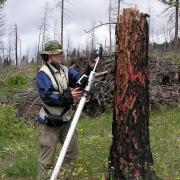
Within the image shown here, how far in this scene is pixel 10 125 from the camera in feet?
38.9

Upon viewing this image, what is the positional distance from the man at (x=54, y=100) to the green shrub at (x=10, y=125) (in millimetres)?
4942

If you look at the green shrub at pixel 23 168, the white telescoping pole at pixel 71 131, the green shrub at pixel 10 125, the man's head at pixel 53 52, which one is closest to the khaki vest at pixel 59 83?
the man's head at pixel 53 52

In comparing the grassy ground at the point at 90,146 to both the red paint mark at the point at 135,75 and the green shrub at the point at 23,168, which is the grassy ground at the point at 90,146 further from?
the red paint mark at the point at 135,75

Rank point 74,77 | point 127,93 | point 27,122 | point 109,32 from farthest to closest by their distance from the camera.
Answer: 1. point 109,32
2. point 27,122
3. point 74,77
4. point 127,93

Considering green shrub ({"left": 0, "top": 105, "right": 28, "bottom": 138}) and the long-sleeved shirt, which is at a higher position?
the long-sleeved shirt

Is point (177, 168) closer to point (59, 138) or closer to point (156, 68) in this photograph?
point (59, 138)

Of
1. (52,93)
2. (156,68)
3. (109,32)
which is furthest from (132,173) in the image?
(109,32)

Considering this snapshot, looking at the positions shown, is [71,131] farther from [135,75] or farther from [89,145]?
[89,145]

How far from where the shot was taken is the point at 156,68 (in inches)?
595

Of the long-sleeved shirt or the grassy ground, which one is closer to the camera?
the long-sleeved shirt

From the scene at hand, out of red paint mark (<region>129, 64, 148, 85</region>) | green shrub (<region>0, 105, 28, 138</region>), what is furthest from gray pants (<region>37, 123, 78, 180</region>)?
green shrub (<region>0, 105, 28, 138</region>)

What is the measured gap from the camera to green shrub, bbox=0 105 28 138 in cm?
1139

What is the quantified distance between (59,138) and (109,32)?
36.6m

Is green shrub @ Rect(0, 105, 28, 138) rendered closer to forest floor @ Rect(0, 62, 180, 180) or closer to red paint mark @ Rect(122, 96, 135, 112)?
forest floor @ Rect(0, 62, 180, 180)
